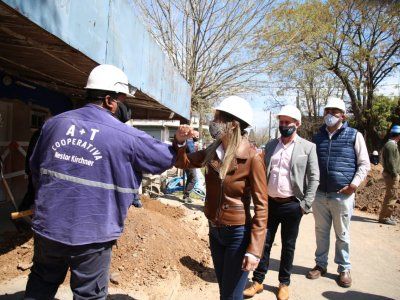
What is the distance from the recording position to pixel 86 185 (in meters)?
2.06

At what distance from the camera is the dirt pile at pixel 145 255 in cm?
407

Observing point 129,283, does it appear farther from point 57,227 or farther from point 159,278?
point 57,227

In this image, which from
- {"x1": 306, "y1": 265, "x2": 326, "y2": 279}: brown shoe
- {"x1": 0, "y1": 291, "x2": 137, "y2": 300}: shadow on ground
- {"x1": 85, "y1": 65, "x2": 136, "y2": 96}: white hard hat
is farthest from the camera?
{"x1": 306, "y1": 265, "x2": 326, "y2": 279}: brown shoe

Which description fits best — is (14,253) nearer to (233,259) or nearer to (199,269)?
(199,269)

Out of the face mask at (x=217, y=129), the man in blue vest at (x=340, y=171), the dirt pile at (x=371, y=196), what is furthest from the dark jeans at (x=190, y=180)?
the face mask at (x=217, y=129)

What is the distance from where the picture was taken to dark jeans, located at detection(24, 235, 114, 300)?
2.10 metres

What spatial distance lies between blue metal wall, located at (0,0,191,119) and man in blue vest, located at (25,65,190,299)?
0.97 m

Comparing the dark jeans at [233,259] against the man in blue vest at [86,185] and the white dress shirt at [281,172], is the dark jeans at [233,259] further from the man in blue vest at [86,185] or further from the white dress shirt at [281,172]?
the white dress shirt at [281,172]

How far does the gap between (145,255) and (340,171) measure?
8.57 feet

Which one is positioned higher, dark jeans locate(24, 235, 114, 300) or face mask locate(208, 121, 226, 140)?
face mask locate(208, 121, 226, 140)

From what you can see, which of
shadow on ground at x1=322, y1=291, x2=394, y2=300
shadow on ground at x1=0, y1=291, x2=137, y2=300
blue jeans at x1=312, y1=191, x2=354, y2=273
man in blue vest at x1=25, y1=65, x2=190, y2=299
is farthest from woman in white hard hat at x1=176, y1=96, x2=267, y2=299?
blue jeans at x1=312, y1=191, x2=354, y2=273

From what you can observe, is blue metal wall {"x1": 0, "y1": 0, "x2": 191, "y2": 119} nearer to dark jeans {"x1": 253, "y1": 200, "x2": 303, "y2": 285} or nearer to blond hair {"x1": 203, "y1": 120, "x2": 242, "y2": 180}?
blond hair {"x1": 203, "y1": 120, "x2": 242, "y2": 180}

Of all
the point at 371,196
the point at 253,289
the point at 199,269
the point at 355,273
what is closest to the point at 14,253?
the point at 199,269

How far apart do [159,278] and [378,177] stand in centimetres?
1228
